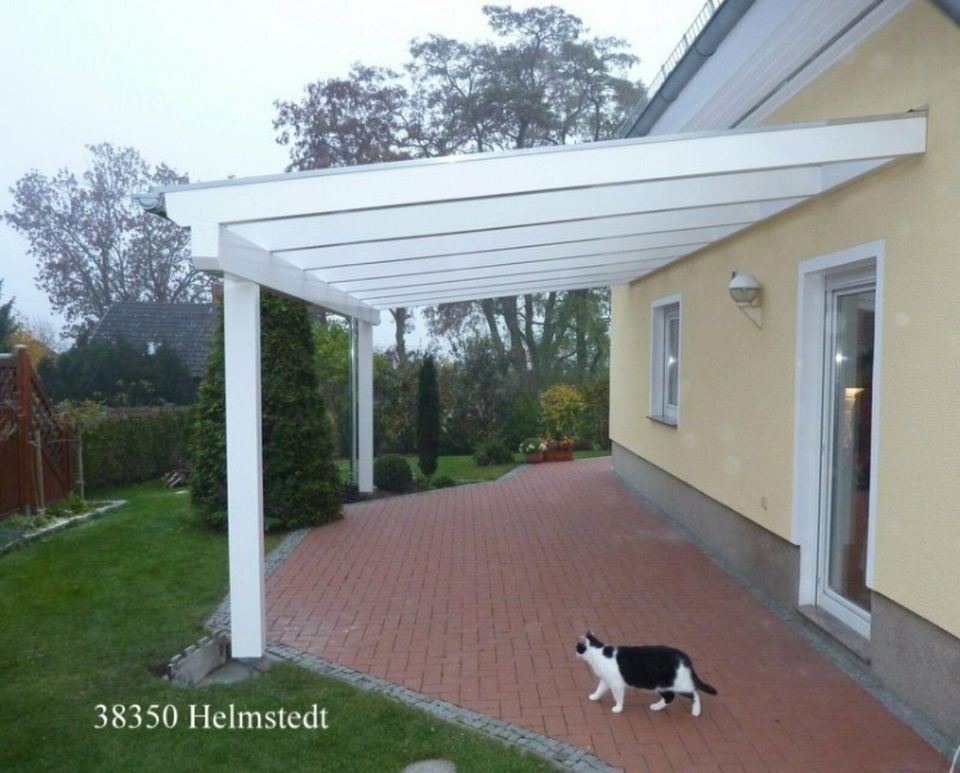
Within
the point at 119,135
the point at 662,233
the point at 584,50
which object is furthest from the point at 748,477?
the point at 119,135

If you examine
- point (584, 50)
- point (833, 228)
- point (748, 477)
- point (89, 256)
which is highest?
point (584, 50)

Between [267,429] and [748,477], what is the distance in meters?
5.59

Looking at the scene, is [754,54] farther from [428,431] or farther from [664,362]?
[428,431]

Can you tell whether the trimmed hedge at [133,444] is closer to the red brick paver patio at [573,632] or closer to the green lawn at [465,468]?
the green lawn at [465,468]

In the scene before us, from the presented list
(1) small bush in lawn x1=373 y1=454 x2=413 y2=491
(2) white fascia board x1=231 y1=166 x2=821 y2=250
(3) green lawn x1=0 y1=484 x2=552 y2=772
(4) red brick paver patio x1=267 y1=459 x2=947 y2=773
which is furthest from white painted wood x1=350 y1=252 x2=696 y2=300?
(1) small bush in lawn x1=373 y1=454 x2=413 y2=491

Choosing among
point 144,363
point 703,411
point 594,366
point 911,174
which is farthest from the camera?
point 594,366

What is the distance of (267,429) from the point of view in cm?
989

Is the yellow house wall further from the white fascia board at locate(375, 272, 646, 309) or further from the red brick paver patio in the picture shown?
the white fascia board at locate(375, 272, 646, 309)

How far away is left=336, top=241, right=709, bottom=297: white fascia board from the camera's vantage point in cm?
856

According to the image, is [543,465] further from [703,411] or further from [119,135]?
[119,135]

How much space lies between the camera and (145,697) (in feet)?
16.0

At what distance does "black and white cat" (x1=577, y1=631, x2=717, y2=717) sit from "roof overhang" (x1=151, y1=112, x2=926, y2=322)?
261 centimetres

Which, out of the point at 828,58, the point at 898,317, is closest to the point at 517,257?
the point at 828,58

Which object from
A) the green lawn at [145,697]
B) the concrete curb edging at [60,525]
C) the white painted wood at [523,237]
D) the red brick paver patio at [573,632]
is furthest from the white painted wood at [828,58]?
the concrete curb edging at [60,525]
